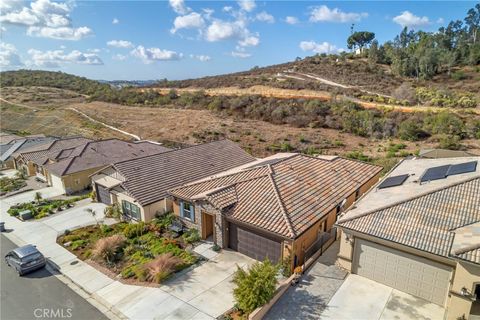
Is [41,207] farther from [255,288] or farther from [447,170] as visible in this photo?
[447,170]

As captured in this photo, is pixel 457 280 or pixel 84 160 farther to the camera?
pixel 84 160

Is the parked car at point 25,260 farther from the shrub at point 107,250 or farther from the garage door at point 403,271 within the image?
the garage door at point 403,271

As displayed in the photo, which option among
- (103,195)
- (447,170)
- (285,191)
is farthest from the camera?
(103,195)

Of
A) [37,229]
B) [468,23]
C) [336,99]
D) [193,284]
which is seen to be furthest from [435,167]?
[468,23]

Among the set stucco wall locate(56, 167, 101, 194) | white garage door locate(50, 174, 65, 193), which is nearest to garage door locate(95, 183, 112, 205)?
stucco wall locate(56, 167, 101, 194)

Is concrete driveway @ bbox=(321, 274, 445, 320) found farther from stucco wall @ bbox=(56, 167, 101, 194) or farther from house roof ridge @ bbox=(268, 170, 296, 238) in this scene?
stucco wall @ bbox=(56, 167, 101, 194)

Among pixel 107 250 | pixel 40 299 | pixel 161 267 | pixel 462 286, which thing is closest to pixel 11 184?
pixel 107 250
